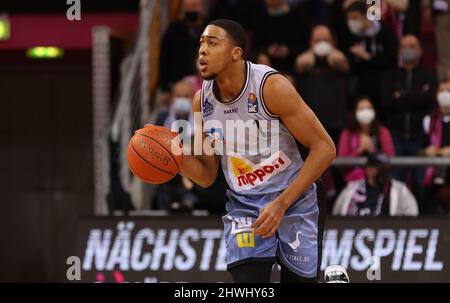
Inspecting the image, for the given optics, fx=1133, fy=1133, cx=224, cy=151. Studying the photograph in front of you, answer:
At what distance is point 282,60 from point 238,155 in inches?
A: 209

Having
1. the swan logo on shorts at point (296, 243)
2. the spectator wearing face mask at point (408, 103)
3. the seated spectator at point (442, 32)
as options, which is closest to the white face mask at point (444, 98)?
the spectator wearing face mask at point (408, 103)

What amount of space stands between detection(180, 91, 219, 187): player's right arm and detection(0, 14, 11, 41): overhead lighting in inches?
324

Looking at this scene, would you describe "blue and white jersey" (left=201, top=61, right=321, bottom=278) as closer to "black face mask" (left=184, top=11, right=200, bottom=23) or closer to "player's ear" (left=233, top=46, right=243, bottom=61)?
"player's ear" (left=233, top=46, right=243, bottom=61)

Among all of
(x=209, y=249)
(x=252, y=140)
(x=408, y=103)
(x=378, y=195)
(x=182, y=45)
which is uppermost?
(x=182, y=45)

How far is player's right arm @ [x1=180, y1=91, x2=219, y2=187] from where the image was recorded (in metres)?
6.77

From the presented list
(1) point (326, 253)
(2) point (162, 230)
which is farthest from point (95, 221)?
(1) point (326, 253)

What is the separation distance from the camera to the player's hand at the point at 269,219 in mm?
6312

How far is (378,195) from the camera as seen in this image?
10.5 meters

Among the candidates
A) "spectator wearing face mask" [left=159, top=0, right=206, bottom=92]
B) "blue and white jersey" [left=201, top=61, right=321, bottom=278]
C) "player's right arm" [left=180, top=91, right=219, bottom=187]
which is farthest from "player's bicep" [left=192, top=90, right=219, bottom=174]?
"spectator wearing face mask" [left=159, top=0, right=206, bottom=92]

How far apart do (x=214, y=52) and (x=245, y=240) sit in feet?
3.59

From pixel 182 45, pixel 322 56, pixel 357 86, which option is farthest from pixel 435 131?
pixel 182 45

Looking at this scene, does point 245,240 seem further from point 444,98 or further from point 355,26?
point 355,26

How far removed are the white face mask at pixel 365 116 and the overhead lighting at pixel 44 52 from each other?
17.2 feet
